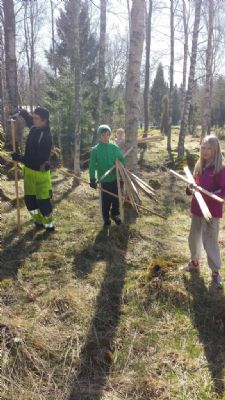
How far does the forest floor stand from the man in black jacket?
1.39ft

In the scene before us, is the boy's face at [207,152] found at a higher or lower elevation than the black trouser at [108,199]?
higher

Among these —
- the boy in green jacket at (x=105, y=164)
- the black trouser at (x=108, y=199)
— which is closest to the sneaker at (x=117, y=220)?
the boy in green jacket at (x=105, y=164)

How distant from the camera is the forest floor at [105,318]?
10.1 ft

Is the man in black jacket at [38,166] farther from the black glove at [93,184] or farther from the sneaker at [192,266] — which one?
the sneaker at [192,266]

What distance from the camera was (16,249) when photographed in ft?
18.0

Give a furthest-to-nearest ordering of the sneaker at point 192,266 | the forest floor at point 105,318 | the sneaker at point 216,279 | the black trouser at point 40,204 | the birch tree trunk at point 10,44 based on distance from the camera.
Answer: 1. the birch tree trunk at point 10,44
2. the black trouser at point 40,204
3. the sneaker at point 192,266
4. the sneaker at point 216,279
5. the forest floor at point 105,318

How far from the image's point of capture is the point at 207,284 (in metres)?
4.70

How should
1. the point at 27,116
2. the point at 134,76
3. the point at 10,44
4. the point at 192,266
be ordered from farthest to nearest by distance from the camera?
the point at 10,44, the point at 134,76, the point at 27,116, the point at 192,266

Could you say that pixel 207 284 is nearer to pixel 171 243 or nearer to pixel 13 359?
pixel 171 243

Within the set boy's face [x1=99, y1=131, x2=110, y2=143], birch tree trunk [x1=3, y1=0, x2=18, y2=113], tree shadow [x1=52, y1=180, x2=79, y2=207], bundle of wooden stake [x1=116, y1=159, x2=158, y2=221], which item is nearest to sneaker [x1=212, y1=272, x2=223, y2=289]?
bundle of wooden stake [x1=116, y1=159, x2=158, y2=221]

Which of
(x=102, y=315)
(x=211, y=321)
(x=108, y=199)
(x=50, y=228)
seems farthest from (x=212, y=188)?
(x=50, y=228)

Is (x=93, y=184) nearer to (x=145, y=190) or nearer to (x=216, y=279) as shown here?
(x=145, y=190)

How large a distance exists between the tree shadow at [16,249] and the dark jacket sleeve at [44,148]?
1230 millimetres

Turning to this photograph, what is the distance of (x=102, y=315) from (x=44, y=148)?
300 centimetres
